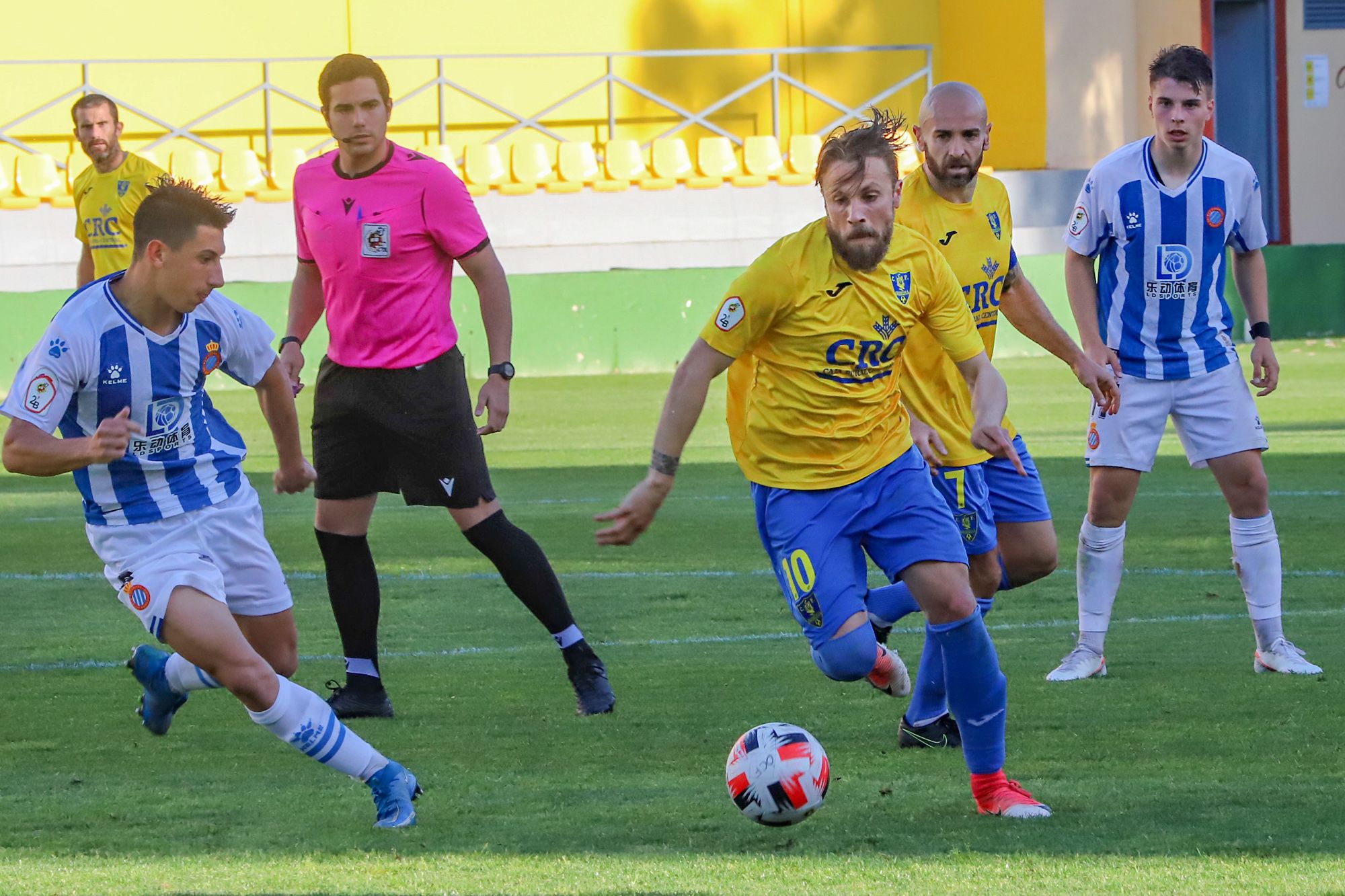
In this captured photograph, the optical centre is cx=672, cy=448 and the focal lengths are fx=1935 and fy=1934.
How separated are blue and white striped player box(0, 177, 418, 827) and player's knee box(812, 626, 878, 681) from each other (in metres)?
1.09

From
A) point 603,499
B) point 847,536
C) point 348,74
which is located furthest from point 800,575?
point 603,499

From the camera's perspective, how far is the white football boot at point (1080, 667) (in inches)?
253

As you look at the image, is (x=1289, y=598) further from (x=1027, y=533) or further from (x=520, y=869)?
Answer: (x=520, y=869)

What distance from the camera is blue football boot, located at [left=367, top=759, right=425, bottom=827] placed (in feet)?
15.4

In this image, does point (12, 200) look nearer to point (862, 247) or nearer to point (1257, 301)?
point (1257, 301)

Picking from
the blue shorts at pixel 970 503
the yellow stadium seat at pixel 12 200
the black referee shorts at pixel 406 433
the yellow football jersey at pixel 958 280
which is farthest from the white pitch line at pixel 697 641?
the yellow stadium seat at pixel 12 200

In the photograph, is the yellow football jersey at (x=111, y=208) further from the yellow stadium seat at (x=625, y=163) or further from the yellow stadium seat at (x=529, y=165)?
the yellow stadium seat at (x=625, y=163)

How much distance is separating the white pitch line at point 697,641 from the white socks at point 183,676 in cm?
166

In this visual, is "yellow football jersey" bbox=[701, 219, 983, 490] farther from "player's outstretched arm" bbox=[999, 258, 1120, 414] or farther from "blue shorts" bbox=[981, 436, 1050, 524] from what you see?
"blue shorts" bbox=[981, 436, 1050, 524]

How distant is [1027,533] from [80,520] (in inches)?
262

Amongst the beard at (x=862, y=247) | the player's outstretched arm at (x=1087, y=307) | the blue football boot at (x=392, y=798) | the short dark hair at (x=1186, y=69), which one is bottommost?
the blue football boot at (x=392, y=798)

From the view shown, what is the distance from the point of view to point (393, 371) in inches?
242

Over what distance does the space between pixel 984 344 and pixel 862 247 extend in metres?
0.98

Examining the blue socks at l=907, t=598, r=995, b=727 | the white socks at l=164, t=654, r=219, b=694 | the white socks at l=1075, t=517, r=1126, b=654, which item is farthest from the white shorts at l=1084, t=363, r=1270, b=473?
the white socks at l=164, t=654, r=219, b=694
